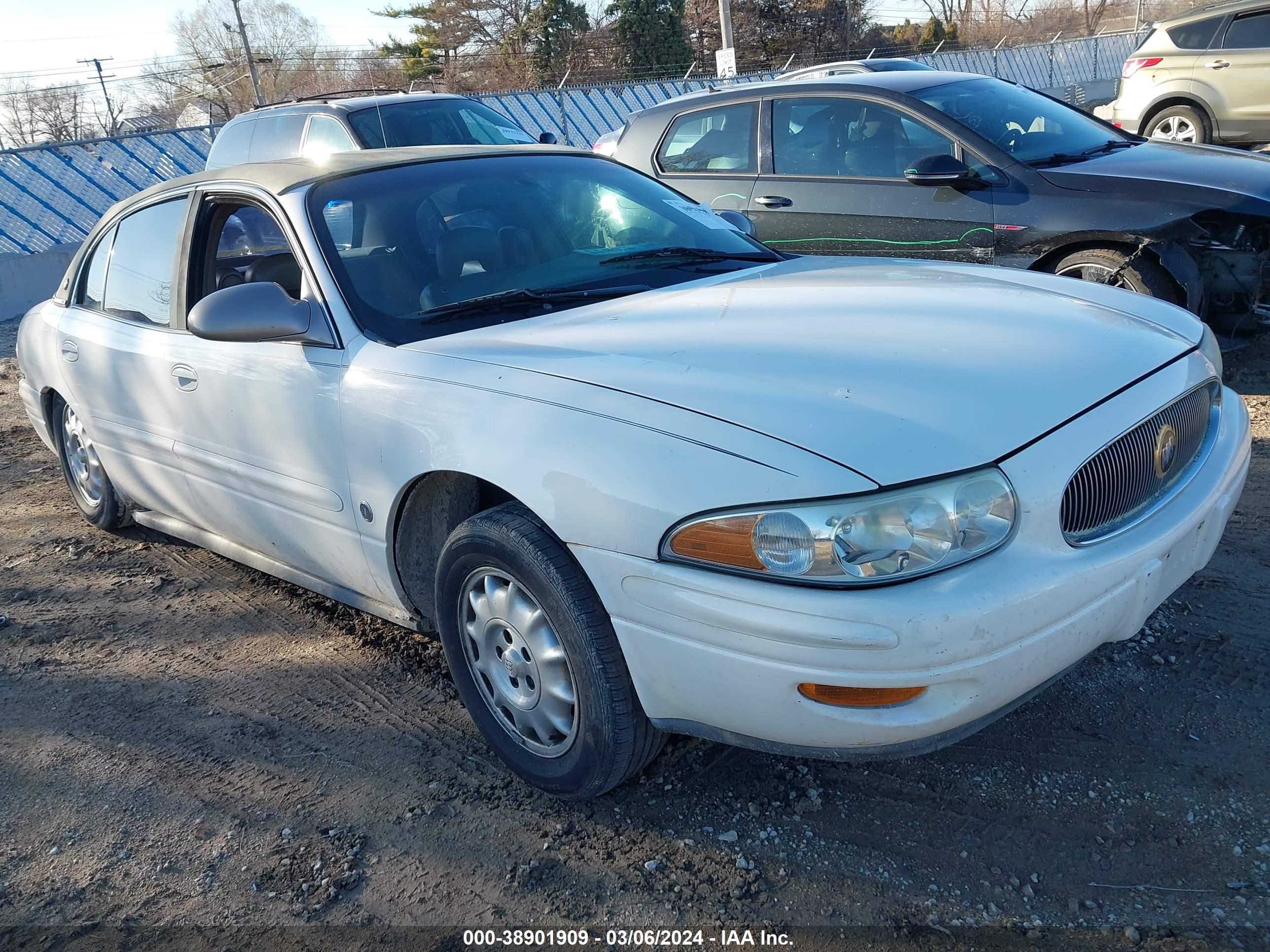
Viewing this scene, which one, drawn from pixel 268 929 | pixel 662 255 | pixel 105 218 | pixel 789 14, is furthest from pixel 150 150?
pixel 789 14

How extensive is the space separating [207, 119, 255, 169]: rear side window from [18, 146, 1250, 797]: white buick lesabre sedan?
22.6 feet

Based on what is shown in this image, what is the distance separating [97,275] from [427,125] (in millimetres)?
5280

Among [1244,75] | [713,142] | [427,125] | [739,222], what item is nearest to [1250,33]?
[1244,75]

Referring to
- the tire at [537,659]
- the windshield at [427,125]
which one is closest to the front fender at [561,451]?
the tire at [537,659]

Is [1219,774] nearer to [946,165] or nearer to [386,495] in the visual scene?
[386,495]

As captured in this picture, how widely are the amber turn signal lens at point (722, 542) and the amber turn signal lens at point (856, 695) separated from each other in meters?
0.26

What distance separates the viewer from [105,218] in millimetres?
4383

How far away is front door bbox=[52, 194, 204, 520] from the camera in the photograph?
3.69 metres

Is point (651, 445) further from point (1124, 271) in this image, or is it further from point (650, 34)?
point (650, 34)

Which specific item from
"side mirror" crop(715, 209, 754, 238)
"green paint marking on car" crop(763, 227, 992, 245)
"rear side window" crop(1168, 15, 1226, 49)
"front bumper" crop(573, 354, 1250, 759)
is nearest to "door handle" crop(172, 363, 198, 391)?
"front bumper" crop(573, 354, 1250, 759)

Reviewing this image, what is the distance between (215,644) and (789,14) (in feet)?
145

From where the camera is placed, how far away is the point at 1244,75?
10.9 m

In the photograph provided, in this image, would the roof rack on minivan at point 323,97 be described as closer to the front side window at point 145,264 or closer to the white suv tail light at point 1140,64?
the front side window at point 145,264

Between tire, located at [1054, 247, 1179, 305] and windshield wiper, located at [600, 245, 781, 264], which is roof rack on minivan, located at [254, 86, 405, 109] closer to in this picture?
tire, located at [1054, 247, 1179, 305]
